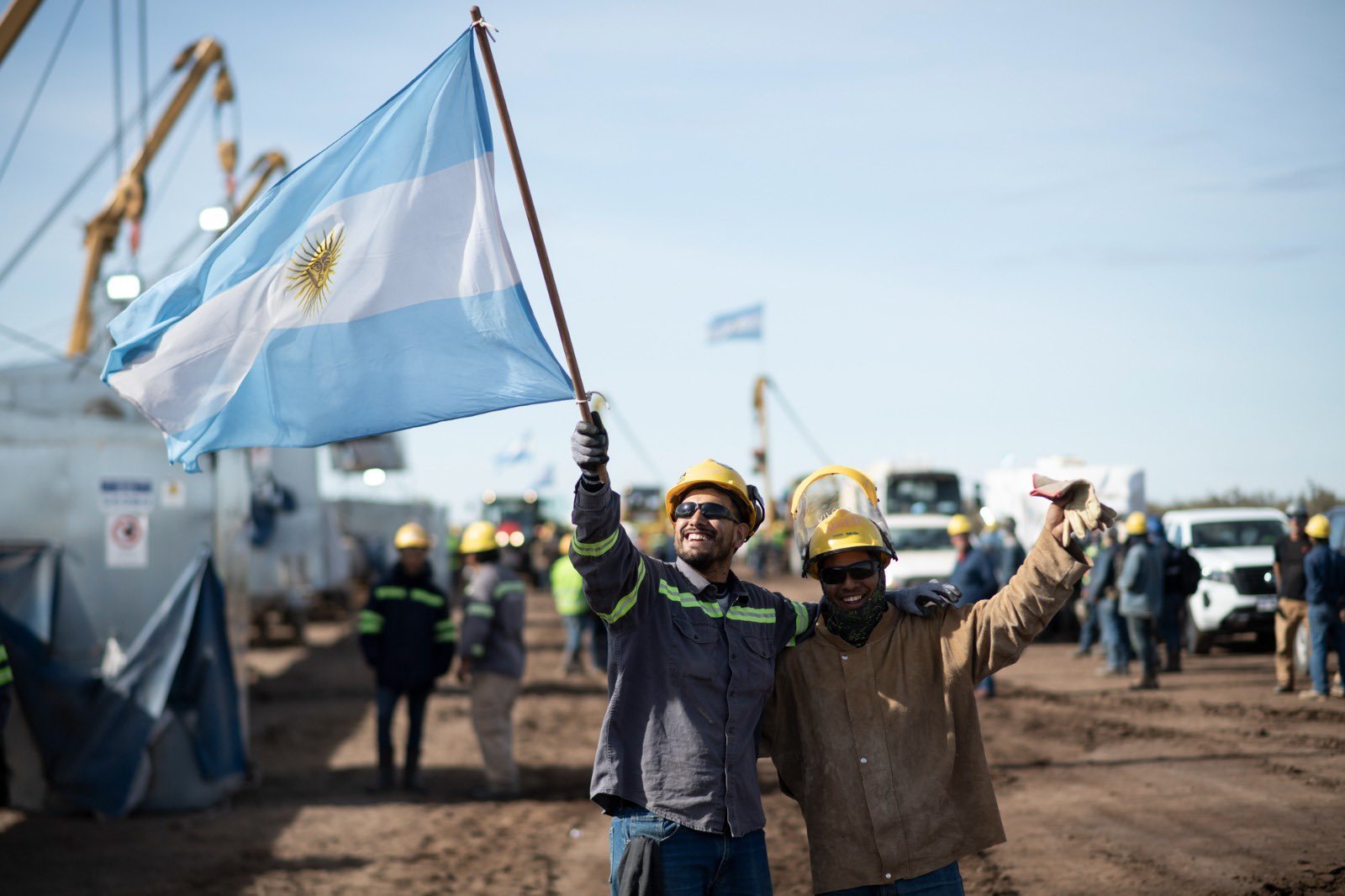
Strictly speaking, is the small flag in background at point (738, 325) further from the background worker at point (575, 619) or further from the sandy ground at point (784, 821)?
the sandy ground at point (784, 821)

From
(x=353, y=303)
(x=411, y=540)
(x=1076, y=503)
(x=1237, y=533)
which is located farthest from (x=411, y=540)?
(x=1237, y=533)

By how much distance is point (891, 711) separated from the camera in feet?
13.5

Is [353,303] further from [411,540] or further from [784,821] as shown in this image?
[411,540]

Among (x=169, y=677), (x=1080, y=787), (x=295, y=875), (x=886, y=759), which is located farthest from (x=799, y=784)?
(x=169, y=677)

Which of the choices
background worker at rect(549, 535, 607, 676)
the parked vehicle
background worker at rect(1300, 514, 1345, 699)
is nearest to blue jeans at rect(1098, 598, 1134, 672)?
background worker at rect(1300, 514, 1345, 699)

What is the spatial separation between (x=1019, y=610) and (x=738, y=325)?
155 feet

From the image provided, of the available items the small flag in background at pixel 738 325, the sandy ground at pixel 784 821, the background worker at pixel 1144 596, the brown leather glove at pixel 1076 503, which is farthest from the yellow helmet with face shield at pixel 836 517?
the small flag in background at pixel 738 325

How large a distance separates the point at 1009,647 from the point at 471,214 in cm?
251

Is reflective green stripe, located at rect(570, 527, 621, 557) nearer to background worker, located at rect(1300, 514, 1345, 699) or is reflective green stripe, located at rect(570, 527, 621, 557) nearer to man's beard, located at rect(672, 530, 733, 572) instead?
man's beard, located at rect(672, 530, 733, 572)

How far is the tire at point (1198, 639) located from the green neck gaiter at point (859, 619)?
16187 mm

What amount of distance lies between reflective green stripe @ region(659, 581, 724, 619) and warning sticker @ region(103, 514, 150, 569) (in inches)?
328

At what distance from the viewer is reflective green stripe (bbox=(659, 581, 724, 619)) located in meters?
4.16

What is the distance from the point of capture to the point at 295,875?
329 inches

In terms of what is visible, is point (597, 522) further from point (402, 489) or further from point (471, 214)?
point (402, 489)
